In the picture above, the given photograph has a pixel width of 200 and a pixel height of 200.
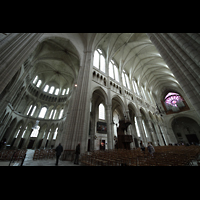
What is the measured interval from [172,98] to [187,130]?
9415mm

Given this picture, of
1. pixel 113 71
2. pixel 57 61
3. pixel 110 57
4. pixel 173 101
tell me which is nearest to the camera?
pixel 110 57

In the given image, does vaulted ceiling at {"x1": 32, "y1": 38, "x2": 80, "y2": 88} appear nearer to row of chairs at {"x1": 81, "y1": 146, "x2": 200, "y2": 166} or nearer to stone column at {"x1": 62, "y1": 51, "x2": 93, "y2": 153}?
stone column at {"x1": 62, "y1": 51, "x2": 93, "y2": 153}

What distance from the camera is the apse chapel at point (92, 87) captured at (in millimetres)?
4625

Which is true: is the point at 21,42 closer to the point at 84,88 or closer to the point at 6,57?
the point at 6,57

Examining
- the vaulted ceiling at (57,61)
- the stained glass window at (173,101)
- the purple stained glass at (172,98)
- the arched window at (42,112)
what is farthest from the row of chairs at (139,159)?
the purple stained glass at (172,98)

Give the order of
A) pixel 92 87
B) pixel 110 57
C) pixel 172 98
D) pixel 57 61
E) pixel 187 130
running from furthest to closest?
pixel 172 98, pixel 187 130, pixel 57 61, pixel 110 57, pixel 92 87

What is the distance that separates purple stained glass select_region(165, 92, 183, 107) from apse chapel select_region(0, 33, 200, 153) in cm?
23

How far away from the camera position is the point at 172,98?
84.6 ft

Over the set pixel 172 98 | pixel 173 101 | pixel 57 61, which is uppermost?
pixel 57 61

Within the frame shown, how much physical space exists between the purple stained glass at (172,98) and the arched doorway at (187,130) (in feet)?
15.2

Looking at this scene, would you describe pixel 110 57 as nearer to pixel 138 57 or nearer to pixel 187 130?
pixel 138 57

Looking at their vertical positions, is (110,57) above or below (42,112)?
above

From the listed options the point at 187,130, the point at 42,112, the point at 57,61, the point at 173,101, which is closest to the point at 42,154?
the point at 42,112
